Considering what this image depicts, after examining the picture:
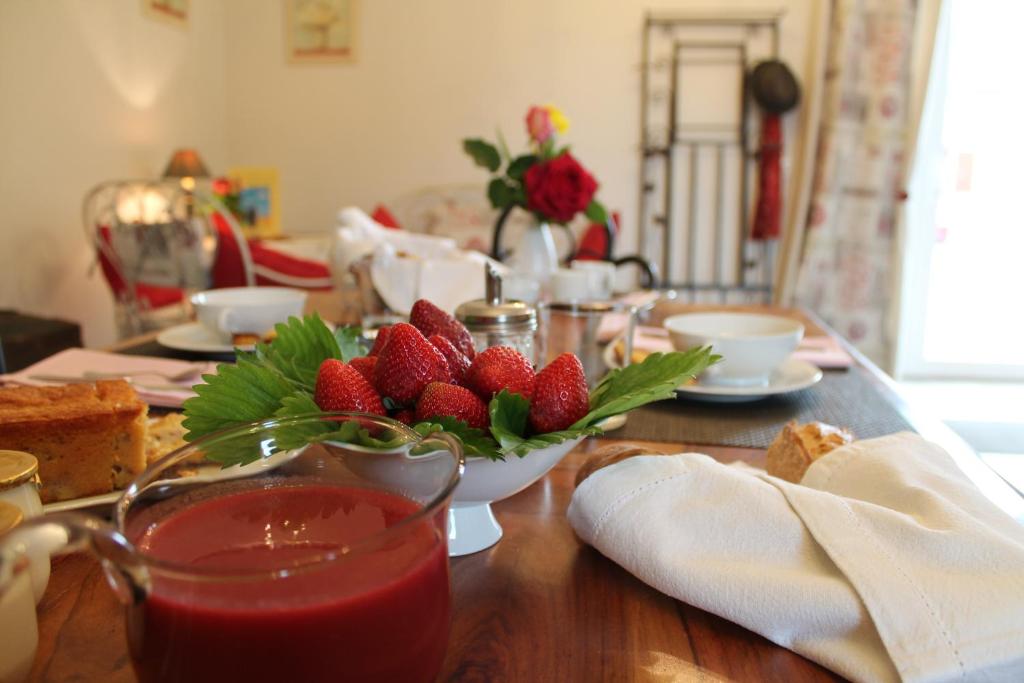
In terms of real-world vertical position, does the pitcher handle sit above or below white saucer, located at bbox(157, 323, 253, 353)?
above

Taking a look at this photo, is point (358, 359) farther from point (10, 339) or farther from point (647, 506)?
point (10, 339)

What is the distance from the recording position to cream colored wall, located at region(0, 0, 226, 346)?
3.12 m

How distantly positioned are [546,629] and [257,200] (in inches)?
166

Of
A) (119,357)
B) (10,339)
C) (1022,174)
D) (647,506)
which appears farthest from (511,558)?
(1022,174)

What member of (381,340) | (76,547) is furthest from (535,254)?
(76,547)

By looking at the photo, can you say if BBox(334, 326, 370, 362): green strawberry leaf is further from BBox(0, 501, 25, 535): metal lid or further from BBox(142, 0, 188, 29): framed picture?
BBox(142, 0, 188, 29): framed picture

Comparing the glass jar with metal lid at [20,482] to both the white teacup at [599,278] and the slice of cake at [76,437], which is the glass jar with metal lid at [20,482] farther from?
the white teacup at [599,278]

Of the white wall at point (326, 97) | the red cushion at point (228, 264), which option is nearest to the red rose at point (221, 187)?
the white wall at point (326, 97)

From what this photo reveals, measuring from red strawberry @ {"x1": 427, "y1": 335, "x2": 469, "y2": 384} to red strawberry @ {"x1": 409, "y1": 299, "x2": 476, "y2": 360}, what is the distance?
0.15 ft

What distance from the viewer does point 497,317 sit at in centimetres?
80

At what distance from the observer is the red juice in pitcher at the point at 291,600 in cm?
35

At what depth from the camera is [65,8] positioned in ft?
10.9

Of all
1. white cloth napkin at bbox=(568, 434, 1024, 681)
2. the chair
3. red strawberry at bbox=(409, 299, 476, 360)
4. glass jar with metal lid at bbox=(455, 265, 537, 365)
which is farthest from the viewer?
the chair

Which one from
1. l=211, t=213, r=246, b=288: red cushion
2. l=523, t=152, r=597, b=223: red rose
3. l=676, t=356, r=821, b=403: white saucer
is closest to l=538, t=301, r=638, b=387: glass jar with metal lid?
l=676, t=356, r=821, b=403: white saucer
